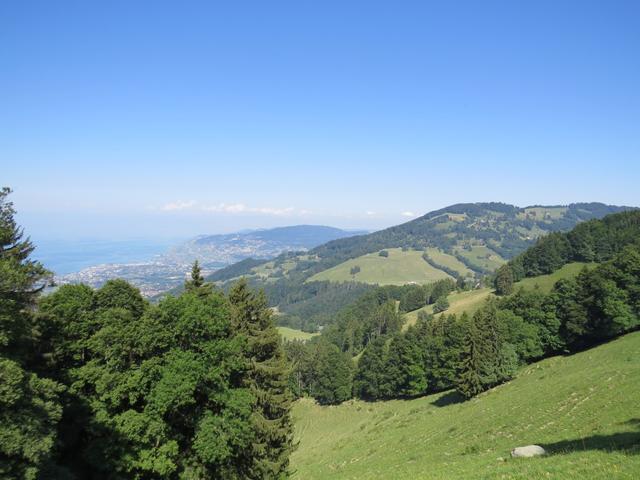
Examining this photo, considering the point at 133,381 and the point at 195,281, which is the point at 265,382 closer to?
the point at 195,281

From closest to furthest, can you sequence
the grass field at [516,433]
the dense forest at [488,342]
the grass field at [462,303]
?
the grass field at [516,433]
the dense forest at [488,342]
the grass field at [462,303]

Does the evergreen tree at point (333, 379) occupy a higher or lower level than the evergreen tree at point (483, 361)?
lower

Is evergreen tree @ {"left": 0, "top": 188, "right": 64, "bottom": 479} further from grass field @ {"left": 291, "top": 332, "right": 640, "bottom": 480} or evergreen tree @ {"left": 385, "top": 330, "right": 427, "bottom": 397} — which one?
evergreen tree @ {"left": 385, "top": 330, "right": 427, "bottom": 397}

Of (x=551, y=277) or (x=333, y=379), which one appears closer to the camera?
(x=333, y=379)

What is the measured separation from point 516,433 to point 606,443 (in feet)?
31.2

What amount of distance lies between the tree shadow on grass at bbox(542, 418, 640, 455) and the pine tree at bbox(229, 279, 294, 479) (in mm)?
15700

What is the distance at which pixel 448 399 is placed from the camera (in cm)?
5584

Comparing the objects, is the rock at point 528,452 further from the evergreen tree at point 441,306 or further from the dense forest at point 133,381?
the evergreen tree at point 441,306

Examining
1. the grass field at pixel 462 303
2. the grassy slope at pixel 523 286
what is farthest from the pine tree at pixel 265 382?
the grass field at pixel 462 303

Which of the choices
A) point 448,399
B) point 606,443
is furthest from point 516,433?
point 448,399

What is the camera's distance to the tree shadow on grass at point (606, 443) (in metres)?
Result: 15.7

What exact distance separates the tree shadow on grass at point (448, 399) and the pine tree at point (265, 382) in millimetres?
32591

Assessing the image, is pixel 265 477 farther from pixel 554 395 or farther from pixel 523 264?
pixel 523 264

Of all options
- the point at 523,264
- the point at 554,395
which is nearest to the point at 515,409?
the point at 554,395
